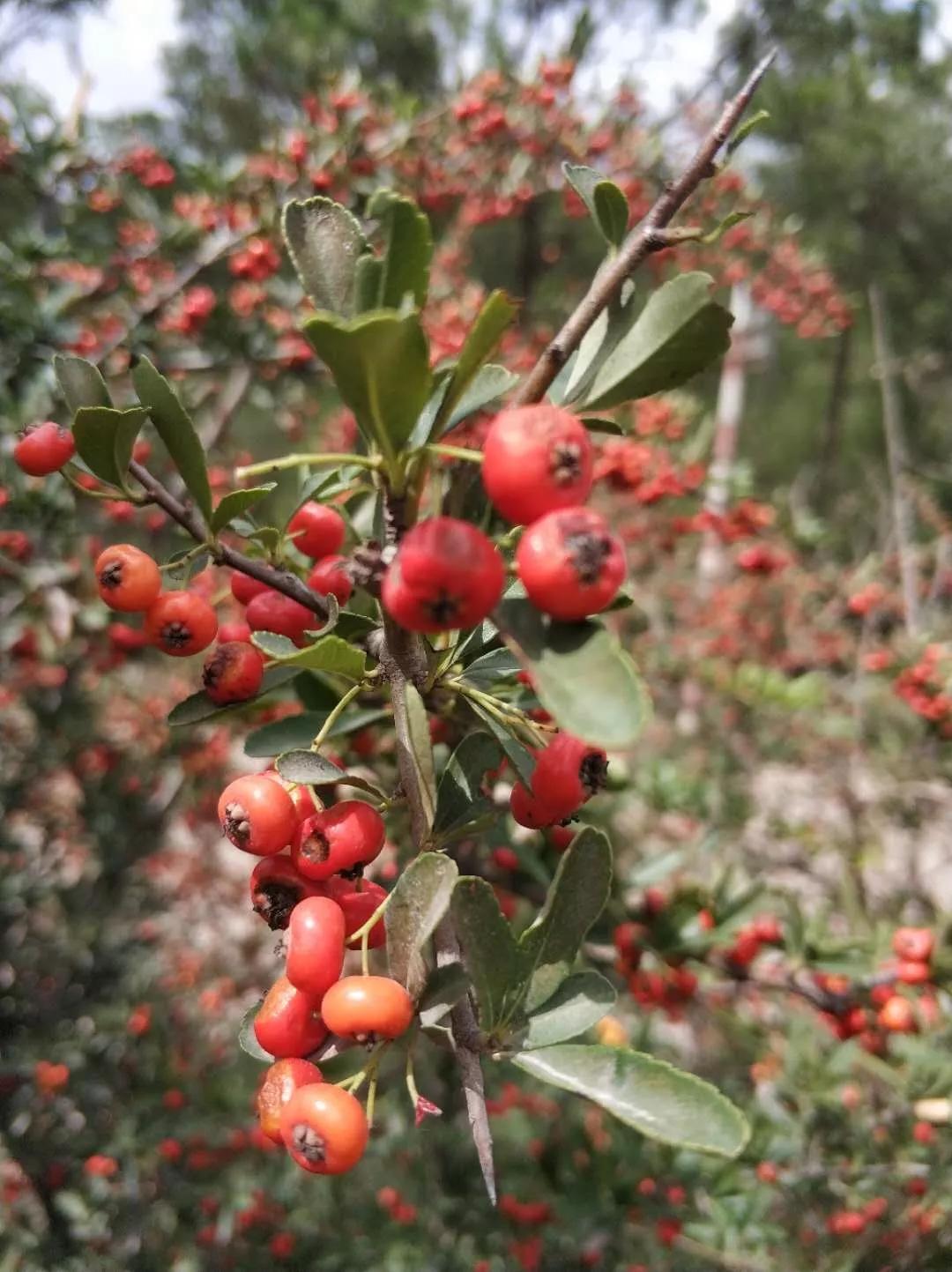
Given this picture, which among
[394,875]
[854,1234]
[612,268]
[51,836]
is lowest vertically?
[854,1234]

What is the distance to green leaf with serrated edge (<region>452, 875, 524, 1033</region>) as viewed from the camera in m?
0.80

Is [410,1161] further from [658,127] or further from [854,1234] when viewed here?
[658,127]

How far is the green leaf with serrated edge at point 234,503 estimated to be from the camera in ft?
3.05

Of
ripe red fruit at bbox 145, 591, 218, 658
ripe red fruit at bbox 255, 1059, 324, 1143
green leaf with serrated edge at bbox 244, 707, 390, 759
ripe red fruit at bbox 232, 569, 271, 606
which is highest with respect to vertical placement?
ripe red fruit at bbox 232, 569, 271, 606

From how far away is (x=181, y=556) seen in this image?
1.06 m

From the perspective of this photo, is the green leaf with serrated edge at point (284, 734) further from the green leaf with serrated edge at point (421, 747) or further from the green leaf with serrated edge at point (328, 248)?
the green leaf with serrated edge at point (328, 248)

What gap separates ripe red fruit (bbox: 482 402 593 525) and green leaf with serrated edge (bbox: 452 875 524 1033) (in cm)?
37

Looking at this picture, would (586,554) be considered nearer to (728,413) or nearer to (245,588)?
(245,588)


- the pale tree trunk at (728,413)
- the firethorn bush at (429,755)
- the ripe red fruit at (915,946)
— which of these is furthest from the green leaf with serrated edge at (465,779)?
the pale tree trunk at (728,413)

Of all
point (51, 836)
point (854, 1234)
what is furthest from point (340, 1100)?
point (51, 836)

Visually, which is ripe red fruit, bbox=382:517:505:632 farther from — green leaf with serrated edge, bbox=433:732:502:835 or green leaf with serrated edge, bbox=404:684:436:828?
green leaf with serrated edge, bbox=433:732:502:835

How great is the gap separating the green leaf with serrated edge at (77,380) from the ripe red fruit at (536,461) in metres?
0.49

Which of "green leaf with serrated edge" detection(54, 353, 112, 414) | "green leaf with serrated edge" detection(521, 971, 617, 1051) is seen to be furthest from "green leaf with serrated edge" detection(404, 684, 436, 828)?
"green leaf with serrated edge" detection(54, 353, 112, 414)

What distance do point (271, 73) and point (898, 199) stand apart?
9079mm
